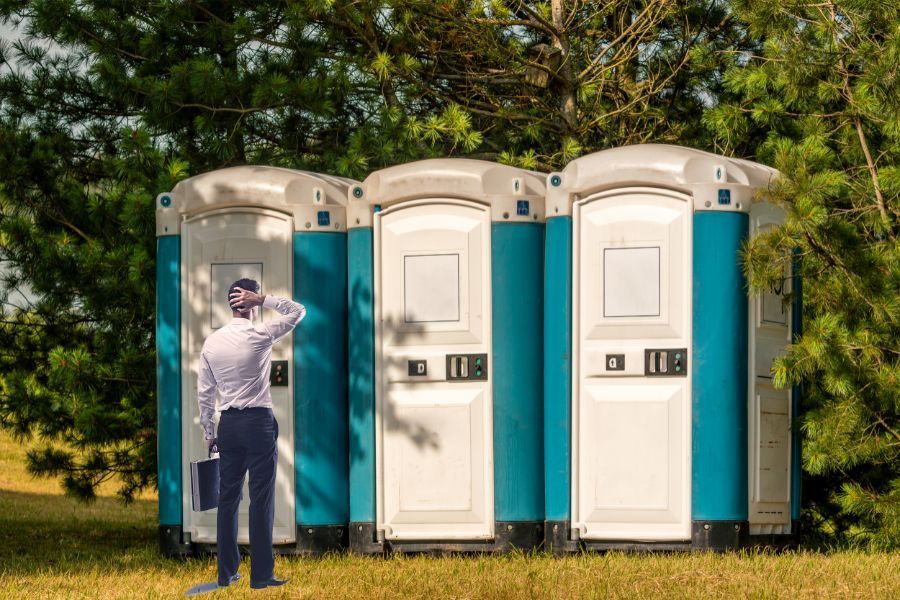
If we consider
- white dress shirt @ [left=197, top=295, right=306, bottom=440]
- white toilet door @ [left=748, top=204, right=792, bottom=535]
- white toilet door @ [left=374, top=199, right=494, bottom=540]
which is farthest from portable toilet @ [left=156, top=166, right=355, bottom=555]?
white toilet door @ [left=748, top=204, right=792, bottom=535]

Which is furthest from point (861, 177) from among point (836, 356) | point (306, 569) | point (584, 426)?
point (306, 569)

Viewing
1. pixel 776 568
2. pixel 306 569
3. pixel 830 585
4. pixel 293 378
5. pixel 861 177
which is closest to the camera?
pixel 830 585

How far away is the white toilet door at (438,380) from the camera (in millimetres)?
8664

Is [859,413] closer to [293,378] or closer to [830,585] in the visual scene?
[830,585]

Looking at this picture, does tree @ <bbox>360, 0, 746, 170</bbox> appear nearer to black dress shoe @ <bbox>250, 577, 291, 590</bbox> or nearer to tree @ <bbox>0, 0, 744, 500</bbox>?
tree @ <bbox>0, 0, 744, 500</bbox>

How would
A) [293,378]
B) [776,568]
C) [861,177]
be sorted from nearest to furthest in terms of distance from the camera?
[776,568]
[293,378]
[861,177]

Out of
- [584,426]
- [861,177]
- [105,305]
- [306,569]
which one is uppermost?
[861,177]

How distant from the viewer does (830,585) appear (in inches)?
281

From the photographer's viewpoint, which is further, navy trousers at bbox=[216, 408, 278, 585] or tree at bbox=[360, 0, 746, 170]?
tree at bbox=[360, 0, 746, 170]

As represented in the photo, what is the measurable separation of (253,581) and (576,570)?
164cm

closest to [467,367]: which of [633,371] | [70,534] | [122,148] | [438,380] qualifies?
[438,380]

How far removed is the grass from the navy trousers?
0.21 metres

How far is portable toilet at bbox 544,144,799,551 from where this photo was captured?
831 cm

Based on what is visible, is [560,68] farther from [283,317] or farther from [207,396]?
[207,396]
